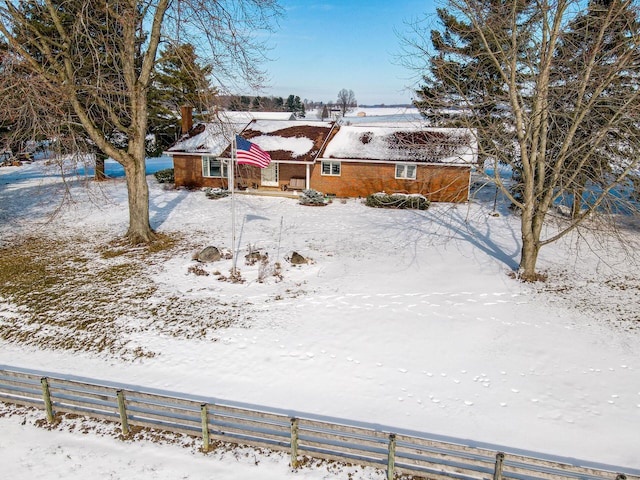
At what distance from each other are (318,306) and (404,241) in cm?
732

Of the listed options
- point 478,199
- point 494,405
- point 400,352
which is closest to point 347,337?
point 400,352

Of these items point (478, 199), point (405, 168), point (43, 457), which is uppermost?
point (405, 168)

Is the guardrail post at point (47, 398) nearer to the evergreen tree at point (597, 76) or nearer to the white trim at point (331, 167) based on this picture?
the evergreen tree at point (597, 76)

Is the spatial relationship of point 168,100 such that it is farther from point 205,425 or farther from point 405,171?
point 205,425

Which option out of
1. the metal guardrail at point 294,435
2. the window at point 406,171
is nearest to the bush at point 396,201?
the window at point 406,171

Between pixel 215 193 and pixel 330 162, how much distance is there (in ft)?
24.9

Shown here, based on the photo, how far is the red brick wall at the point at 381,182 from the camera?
25.6m

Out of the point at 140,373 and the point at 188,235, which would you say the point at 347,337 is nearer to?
the point at 140,373

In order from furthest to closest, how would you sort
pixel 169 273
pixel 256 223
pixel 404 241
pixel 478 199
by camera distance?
pixel 478 199
pixel 256 223
pixel 404 241
pixel 169 273

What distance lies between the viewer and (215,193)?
25.9 m

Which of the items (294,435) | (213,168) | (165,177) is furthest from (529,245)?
(165,177)

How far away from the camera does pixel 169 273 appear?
14.1 m

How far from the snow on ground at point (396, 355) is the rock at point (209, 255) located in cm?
50

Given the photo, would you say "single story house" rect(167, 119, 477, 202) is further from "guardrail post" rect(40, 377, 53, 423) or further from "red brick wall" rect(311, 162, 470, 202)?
"guardrail post" rect(40, 377, 53, 423)
